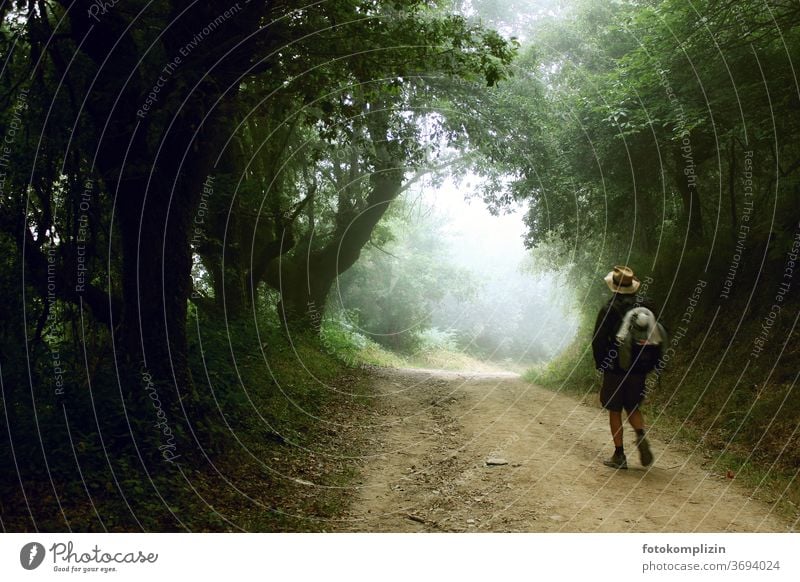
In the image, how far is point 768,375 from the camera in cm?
835

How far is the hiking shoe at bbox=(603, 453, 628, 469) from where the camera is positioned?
709 centimetres

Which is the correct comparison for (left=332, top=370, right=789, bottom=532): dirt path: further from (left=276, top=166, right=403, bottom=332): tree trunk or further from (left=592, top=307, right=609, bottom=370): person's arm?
(left=276, top=166, right=403, bottom=332): tree trunk

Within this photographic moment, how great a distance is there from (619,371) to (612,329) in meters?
0.51

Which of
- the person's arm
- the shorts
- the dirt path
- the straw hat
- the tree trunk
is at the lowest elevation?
the dirt path

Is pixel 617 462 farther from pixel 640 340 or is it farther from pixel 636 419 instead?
pixel 640 340

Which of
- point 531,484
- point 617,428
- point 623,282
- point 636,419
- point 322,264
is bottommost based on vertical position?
point 531,484

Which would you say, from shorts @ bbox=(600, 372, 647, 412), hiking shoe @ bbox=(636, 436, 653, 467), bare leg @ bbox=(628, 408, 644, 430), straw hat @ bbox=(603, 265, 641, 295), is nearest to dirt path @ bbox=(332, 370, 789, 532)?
hiking shoe @ bbox=(636, 436, 653, 467)
